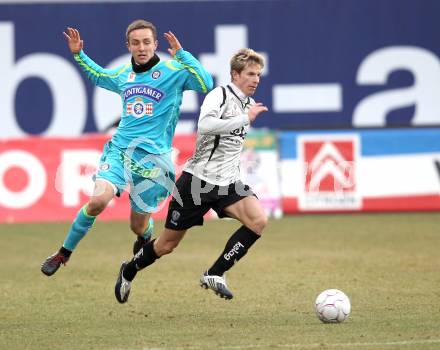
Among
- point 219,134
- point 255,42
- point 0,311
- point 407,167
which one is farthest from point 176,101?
point 255,42

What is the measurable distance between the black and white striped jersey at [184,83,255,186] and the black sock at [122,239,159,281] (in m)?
0.78

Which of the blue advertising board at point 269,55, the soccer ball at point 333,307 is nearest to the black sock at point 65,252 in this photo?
the soccer ball at point 333,307

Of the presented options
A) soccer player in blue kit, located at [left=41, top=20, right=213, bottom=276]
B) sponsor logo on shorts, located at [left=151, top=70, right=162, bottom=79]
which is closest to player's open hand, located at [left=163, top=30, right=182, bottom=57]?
soccer player in blue kit, located at [left=41, top=20, right=213, bottom=276]

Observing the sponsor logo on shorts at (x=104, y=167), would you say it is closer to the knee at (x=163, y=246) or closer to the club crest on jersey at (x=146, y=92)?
the club crest on jersey at (x=146, y=92)

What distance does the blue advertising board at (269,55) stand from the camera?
20.7 meters

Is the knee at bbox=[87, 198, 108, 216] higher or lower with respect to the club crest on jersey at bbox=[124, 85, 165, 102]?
lower

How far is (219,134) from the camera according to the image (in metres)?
8.62

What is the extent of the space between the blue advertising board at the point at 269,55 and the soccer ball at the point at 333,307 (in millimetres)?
12556

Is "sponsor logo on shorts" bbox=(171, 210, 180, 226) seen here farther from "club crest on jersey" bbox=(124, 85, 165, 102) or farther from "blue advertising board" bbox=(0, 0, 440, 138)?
"blue advertising board" bbox=(0, 0, 440, 138)

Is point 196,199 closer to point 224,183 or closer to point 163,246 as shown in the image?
point 224,183

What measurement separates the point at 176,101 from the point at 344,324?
8.51ft

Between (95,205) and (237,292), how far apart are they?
2079mm

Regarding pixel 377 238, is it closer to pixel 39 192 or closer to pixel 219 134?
pixel 39 192

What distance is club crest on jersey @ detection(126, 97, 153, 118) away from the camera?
367 inches
